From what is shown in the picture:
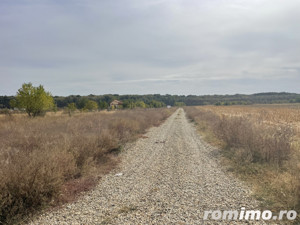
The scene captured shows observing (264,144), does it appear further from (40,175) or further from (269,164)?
(40,175)

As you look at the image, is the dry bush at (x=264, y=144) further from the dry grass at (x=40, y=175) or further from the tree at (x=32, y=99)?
the tree at (x=32, y=99)

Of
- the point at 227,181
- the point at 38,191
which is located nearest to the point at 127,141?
the point at 227,181

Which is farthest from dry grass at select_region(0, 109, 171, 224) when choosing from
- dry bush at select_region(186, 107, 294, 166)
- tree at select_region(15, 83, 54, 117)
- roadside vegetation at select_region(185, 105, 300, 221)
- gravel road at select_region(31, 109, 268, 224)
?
tree at select_region(15, 83, 54, 117)

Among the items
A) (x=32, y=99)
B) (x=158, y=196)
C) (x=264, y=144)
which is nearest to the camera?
(x=158, y=196)

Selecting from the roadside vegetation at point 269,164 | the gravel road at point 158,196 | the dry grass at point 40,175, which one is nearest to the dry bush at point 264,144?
the roadside vegetation at point 269,164

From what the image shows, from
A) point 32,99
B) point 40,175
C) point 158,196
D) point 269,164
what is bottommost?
point 158,196

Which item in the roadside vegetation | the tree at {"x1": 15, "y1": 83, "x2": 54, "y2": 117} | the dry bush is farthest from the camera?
the tree at {"x1": 15, "y1": 83, "x2": 54, "y2": 117}

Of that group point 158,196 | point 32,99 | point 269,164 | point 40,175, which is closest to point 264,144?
point 269,164

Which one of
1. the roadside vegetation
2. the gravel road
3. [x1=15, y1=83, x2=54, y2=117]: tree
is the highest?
[x1=15, y1=83, x2=54, y2=117]: tree

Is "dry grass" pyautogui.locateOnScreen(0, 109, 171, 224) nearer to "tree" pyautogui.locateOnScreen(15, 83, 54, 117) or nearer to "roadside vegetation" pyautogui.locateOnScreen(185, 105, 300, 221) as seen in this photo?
"roadside vegetation" pyautogui.locateOnScreen(185, 105, 300, 221)

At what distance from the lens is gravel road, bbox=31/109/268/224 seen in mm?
4441

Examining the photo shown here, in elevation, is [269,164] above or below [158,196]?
above

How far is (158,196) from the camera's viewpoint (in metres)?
5.53

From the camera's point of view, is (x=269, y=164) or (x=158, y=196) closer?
(x=158, y=196)
